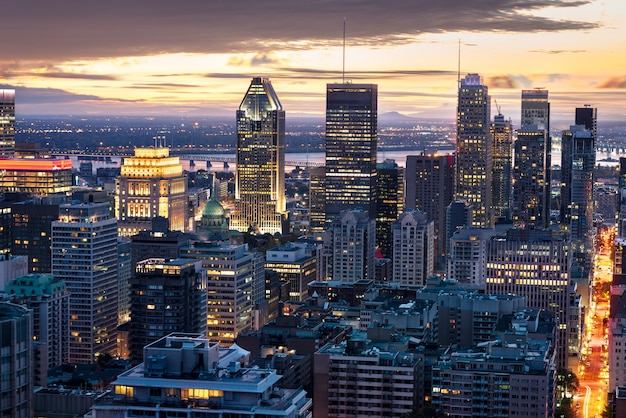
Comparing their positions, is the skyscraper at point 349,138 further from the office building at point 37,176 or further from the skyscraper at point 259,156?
the office building at point 37,176

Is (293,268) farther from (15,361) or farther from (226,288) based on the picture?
(15,361)

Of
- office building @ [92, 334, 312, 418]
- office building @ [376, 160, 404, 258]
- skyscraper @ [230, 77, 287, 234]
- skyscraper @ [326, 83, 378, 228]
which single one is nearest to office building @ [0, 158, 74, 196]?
skyscraper @ [230, 77, 287, 234]

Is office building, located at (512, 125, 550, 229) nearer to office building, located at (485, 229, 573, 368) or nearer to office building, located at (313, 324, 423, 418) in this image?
office building, located at (485, 229, 573, 368)

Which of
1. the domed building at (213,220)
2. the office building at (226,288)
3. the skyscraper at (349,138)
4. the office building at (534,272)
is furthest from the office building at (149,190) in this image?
the office building at (534,272)

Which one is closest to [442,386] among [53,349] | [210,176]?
[53,349]

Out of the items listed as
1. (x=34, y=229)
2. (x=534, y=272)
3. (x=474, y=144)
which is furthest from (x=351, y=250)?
(x=474, y=144)

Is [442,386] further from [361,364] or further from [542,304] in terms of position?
[542,304]
